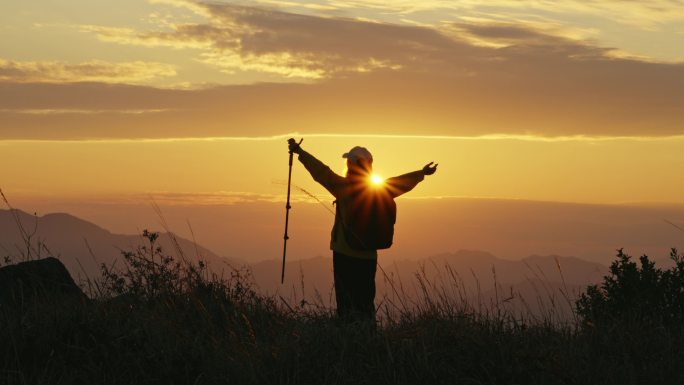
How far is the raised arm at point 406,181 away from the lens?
36.4ft

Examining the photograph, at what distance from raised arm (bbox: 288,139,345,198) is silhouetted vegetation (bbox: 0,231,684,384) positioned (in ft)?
5.12

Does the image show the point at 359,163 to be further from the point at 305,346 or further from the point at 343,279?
the point at 305,346

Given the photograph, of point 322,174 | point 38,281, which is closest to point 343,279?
point 322,174

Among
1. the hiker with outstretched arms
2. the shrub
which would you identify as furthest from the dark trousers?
the shrub

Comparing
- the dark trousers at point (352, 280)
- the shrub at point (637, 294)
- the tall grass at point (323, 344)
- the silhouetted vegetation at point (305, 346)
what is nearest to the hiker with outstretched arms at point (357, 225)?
the dark trousers at point (352, 280)

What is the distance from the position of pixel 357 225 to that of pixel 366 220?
0.40 feet

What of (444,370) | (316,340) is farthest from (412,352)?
(316,340)

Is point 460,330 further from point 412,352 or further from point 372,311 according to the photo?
point 372,311

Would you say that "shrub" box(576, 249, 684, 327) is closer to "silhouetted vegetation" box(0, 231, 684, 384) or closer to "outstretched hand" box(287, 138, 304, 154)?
"silhouetted vegetation" box(0, 231, 684, 384)

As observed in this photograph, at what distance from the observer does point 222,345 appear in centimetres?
845

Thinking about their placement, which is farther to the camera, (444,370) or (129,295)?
Result: (129,295)

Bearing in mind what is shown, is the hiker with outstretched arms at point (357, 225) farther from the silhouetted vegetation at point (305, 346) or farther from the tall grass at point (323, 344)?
the silhouetted vegetation at point (305, 346)

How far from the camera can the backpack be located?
34.3 ft

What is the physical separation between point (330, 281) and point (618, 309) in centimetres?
355
